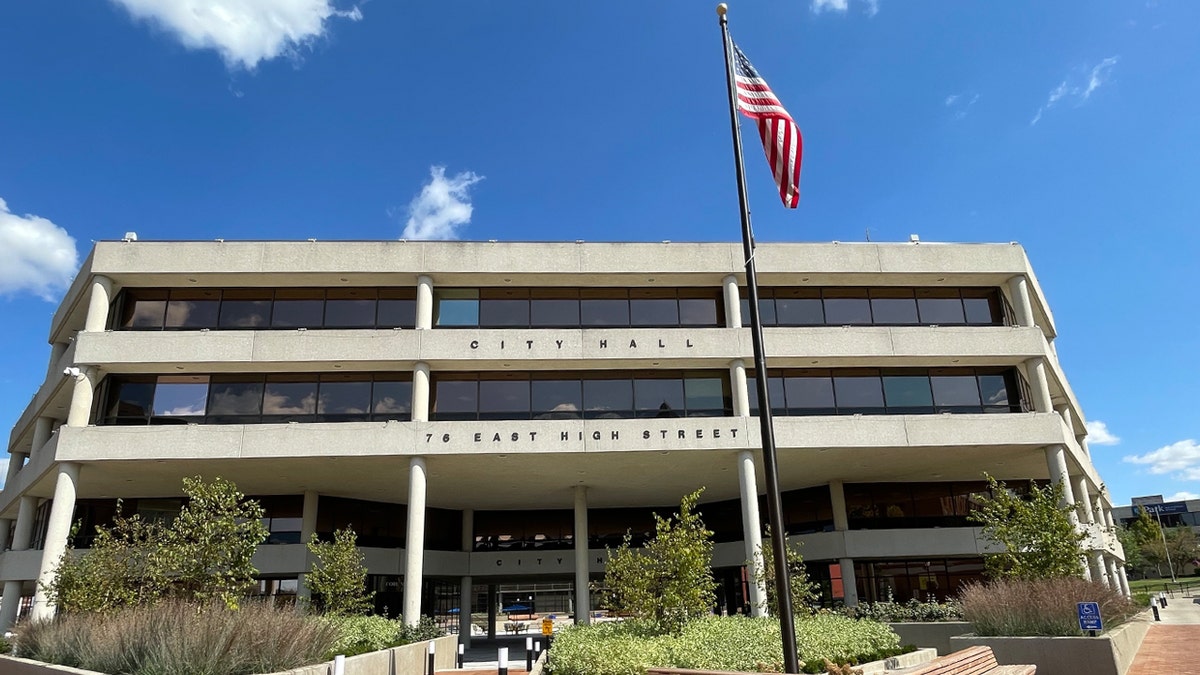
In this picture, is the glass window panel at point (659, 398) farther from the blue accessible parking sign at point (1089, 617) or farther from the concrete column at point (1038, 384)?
the blue accessible parking sign at point (1089, 617)

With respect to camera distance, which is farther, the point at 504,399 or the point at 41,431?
the point at 41,431

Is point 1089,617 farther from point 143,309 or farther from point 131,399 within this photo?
point 143,309

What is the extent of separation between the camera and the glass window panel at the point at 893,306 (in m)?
29.9

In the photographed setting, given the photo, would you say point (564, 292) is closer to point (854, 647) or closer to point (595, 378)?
point (595, 378)

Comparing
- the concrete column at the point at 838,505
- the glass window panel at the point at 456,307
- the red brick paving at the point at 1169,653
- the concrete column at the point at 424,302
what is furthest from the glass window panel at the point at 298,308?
the red brick paving at the point at 1169,653

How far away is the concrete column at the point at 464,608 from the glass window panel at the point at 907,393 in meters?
20.6

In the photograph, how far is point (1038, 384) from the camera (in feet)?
92.6

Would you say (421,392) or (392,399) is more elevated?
(392,399)

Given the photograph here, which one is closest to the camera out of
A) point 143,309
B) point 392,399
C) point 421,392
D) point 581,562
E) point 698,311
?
point 421,392

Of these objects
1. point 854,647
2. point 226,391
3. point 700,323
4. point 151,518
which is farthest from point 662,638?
point 151,518

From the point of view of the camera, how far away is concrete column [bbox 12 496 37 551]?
2890cm

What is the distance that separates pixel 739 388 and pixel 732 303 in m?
3.38

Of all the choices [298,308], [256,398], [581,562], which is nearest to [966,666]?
[581,562]

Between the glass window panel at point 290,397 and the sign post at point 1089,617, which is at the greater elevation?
the glass window panel at point 290,397
